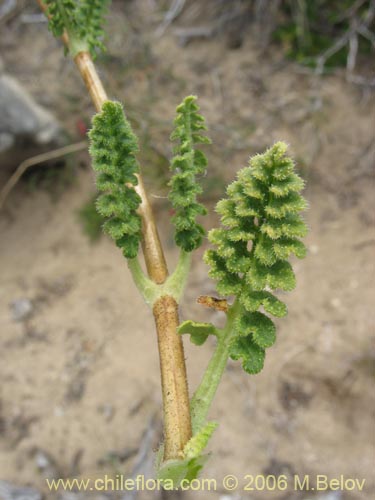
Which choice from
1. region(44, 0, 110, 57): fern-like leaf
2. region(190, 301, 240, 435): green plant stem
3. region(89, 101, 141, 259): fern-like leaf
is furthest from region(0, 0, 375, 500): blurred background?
region(89, 101, 141, 259): fern-like leaf

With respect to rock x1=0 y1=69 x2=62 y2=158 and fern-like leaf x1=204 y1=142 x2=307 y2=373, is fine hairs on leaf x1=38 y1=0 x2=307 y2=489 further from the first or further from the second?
rock x1=0 y1=69 x2=62 y2=158

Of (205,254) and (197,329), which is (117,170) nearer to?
(205,254)

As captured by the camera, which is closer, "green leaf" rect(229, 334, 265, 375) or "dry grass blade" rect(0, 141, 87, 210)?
"green leaf" rect(229, 334, 265, 375)

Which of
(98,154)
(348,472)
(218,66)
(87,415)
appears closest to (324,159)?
(218,66)

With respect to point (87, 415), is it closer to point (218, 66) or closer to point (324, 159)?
point (324, 159)

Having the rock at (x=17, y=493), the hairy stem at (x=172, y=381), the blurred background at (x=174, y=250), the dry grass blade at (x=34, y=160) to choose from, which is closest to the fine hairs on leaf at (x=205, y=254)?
the hairy stem at (x=172, y=381)

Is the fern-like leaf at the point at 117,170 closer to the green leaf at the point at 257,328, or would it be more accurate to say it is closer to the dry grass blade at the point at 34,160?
the green leaf at the point at 257,328

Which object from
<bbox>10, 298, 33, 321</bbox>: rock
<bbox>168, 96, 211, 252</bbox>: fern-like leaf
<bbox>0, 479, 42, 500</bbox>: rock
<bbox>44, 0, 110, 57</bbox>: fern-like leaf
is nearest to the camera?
<bbox>168, 96, 211, 252</bbox>: fern-like leaf
